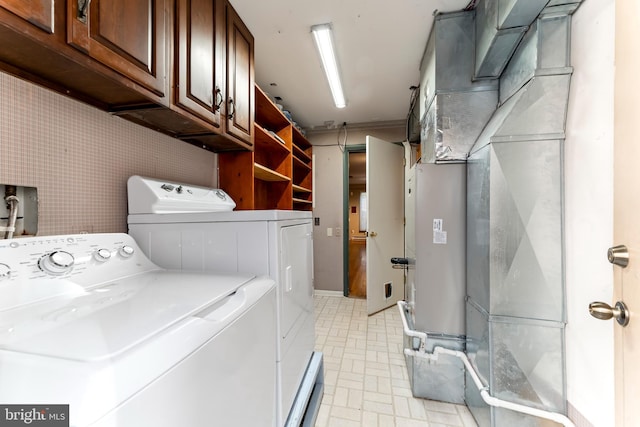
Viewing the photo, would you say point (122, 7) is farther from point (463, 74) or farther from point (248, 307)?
point (463, 74)


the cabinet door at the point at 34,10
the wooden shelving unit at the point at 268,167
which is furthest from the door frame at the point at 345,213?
the cabinet door at the point at 34,10

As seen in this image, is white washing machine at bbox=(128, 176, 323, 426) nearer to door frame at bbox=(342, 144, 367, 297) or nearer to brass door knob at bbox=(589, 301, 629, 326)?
brass door knob at bbox=(589, 301, 629, 326)

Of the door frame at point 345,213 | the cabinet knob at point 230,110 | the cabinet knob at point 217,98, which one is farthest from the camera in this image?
the door frame at point 345,213

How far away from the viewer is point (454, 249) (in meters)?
1.68

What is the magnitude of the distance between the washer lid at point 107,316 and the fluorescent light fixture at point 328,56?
1.75m

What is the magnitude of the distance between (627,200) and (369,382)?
1.79 metres

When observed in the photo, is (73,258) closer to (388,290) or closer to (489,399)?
(489,399)

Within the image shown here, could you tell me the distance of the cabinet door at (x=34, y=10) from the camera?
0.62 metres

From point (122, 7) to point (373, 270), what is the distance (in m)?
2.95

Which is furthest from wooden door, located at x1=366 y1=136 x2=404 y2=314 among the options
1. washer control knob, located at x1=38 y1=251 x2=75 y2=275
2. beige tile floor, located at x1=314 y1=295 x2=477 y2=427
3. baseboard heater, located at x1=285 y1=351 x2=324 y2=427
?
washer control knob, located at x1=38 y1=251 x2=75 y2=275

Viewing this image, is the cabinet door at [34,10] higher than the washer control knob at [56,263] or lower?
higher

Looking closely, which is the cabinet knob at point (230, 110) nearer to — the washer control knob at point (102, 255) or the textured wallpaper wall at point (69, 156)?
the textured wallpaper wall at point (69, 156)

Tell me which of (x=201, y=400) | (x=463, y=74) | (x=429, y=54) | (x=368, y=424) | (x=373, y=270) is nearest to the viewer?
(x=201, y=400)

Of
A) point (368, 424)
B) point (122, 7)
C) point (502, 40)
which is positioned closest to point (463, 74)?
point (502, 40)
